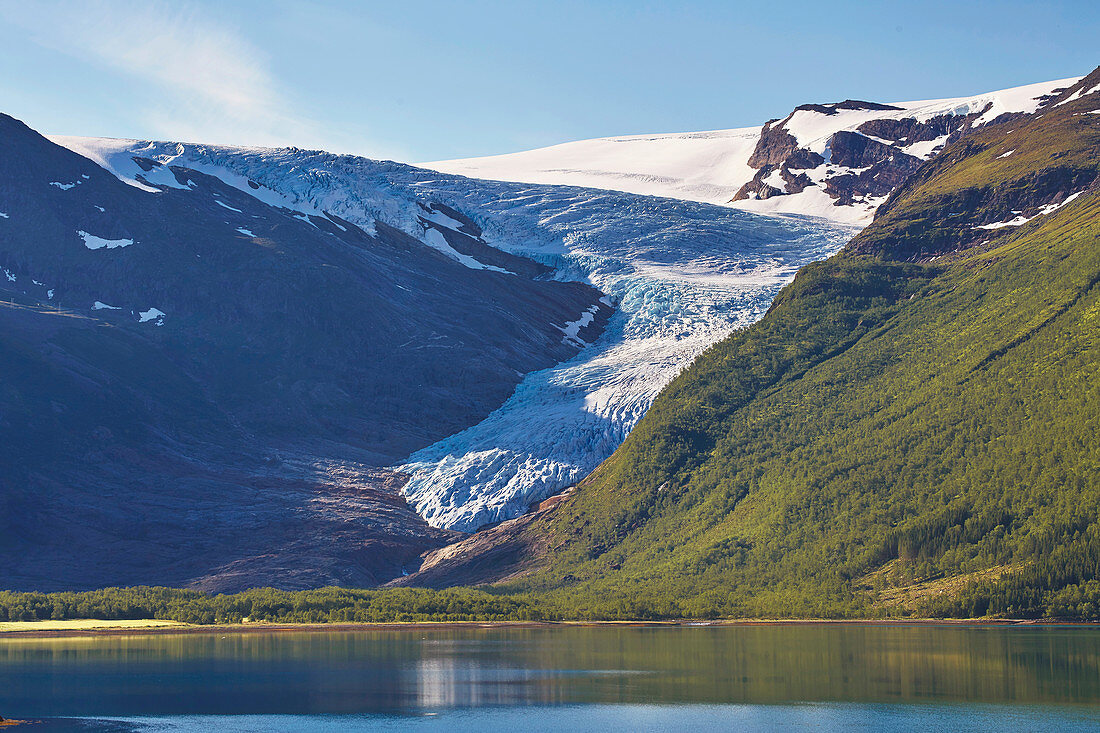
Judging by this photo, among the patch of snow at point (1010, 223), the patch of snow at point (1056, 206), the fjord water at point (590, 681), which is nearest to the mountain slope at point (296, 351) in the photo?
the patch of snow at point (1010, 223)

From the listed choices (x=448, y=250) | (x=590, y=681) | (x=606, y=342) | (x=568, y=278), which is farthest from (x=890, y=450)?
(x=448, y=250)

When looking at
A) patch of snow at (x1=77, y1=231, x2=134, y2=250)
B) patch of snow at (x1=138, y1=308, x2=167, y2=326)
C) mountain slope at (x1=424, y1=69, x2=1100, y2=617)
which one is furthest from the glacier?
patch of snow at (x1=138, y1=308, x2=167, y2=326)

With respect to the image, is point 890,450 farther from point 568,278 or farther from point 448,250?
point 448,250

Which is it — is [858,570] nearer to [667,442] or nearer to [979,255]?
[667,442]

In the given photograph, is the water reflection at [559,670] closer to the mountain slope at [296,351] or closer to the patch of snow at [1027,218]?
the mountain slope at [296,351]

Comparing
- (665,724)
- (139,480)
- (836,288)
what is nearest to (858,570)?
(665,724)

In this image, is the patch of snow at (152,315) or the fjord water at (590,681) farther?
the patch of snow at (152,315)

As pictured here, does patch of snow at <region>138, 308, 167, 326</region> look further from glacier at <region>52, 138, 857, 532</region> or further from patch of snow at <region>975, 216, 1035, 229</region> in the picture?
patch of snow at <region>975, 216, 1035, 229</region>
